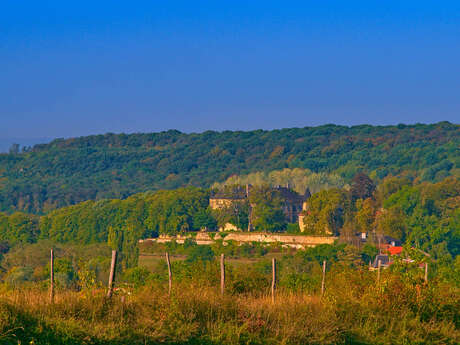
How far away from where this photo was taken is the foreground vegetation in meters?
12.4

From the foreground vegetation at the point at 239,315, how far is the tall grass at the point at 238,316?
1 cm

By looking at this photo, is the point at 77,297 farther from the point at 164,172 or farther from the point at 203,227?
the point at 164,172

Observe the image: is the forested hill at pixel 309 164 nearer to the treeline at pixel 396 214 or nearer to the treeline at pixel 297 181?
the treeline at pixel 297 181

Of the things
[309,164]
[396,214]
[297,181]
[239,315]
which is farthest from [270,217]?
[239,315]

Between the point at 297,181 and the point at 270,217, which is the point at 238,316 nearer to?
the point at 270,217

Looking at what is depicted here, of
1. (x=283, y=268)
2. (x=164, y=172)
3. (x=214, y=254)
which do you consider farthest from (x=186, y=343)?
(x=164, y=172)

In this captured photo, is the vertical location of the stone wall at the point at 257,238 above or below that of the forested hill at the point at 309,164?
below

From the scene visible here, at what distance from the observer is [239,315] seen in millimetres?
13656

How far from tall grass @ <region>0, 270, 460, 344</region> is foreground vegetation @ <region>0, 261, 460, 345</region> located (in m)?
0.01

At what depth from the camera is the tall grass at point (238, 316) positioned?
40.7 ft

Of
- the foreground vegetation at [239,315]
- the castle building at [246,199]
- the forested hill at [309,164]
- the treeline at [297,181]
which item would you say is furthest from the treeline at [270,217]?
the foreground vegetation at [239,315]

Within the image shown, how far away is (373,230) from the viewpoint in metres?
86.1

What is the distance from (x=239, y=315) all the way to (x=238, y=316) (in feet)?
0.12

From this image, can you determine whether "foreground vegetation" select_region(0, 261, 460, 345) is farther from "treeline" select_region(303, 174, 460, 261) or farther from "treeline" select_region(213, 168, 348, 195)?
"treeline" select_region(213, 168, 348, 195)
